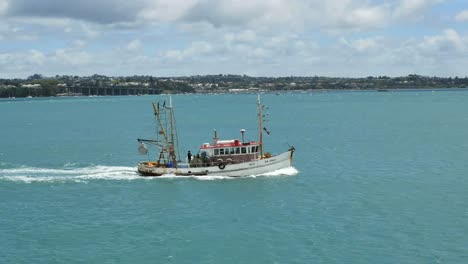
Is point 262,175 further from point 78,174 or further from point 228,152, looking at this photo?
point 78,174

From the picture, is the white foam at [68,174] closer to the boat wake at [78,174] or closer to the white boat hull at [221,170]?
the boat wake at [78,174]

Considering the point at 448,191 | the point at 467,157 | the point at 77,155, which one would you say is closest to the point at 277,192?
the point at 448,191

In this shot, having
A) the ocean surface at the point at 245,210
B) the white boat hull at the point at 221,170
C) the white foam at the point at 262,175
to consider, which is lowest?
the ocean surface at the point at 245,210

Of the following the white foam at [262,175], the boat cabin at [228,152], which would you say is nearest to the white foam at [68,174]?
the white foam at [262,175]

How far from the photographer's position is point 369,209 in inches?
2222

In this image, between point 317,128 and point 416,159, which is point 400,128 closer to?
point 317,128

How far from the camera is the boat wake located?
72.2 meters

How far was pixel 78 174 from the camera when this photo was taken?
249 ft

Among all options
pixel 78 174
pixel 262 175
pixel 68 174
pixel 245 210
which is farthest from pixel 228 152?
pixel 68 174

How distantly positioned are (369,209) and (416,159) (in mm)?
32237

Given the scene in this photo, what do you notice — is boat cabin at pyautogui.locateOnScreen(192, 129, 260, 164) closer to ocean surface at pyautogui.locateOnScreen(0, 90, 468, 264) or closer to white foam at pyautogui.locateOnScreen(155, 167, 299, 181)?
white foam at pyautogui.locateOnScreen(155, 167, 299, 181)

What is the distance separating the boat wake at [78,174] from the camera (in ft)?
237

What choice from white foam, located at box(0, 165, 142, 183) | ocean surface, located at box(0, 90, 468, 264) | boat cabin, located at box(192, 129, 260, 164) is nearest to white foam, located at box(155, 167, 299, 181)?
ocean surface, located at box(0, 90, 468, 264)

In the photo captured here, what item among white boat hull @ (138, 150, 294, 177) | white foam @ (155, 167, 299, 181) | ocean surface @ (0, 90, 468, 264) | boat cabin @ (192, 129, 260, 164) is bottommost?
ocean surface @ (0, 90, 468, 264)
